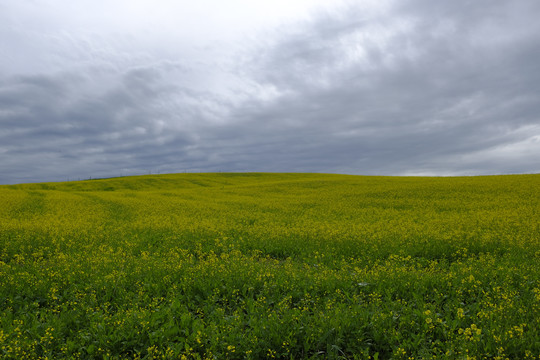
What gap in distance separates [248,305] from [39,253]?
8.09 metres

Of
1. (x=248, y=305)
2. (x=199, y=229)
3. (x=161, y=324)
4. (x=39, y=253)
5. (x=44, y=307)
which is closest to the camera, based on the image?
(x=161, y=324)

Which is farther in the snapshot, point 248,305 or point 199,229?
point 199,229

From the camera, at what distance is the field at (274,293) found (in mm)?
4727

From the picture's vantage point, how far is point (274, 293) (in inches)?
262

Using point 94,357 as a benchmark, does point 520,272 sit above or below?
above

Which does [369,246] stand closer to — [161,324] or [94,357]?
[161,324]

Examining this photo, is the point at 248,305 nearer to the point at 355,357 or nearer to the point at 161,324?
the point at 161,324

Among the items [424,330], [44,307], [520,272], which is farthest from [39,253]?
[520,272]

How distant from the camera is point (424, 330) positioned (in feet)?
16.4

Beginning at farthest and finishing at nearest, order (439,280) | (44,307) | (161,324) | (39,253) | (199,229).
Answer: (199,229)
(39,253)
(439,280)
(44,307)
(161,324)

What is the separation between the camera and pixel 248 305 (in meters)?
6.06

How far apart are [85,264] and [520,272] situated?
35.8ft

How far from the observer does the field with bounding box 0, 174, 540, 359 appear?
473 cm

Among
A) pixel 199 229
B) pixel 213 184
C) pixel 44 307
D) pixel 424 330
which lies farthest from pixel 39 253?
pixel 213 184
